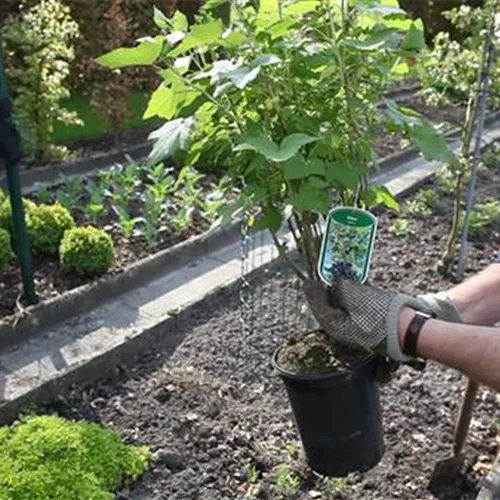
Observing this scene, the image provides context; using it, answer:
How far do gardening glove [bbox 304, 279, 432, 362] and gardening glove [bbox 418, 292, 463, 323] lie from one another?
0.35 feet

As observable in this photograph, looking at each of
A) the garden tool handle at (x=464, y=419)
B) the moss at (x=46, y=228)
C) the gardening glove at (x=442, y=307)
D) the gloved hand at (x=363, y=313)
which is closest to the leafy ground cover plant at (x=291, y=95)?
the gloved hand at (x=363, y=313)

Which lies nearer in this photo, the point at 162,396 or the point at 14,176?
the point at 162,396

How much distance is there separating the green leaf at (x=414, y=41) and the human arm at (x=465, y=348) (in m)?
0.68

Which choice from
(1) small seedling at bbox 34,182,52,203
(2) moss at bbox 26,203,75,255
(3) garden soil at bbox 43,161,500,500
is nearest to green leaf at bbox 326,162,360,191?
(3) garden soil at bbox 43,161,500,500

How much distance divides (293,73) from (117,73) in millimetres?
4877

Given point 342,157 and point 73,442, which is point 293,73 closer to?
point 342,157

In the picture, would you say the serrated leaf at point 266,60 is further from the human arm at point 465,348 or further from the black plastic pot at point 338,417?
the black plastic pot at point 338,417

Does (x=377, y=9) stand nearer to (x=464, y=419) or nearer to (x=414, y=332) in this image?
(x=414, y=332)

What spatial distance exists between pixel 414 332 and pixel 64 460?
4.00ft

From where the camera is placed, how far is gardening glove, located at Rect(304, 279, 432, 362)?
183 cm

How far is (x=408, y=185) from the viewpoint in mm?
5703

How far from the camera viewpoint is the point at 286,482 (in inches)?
97.5

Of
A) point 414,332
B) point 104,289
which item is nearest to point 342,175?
point 414,332

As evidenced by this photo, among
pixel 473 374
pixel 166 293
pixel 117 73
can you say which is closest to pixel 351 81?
pixel 473 374
